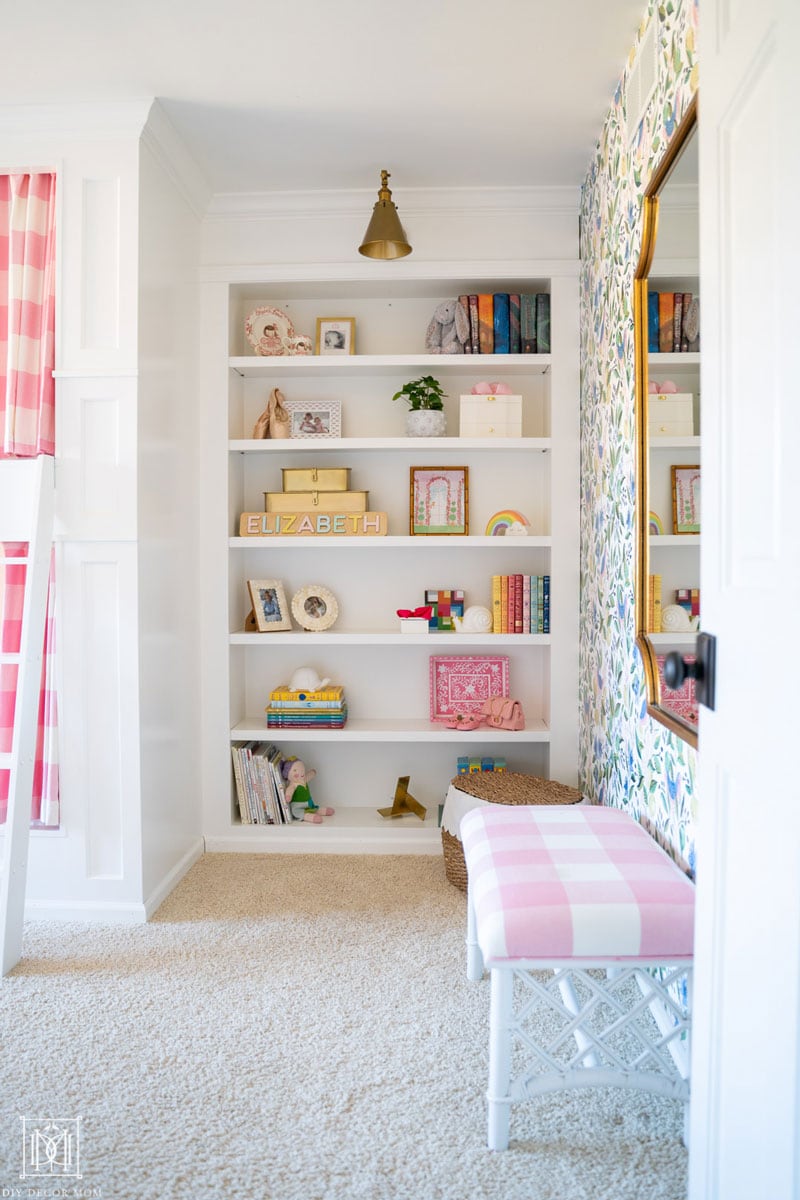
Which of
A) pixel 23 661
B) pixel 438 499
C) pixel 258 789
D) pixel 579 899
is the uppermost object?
pixel 438 499

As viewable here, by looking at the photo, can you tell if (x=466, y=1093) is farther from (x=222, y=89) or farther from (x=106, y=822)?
(x=222, y=89)

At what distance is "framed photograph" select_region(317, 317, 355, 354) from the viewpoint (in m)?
3.38

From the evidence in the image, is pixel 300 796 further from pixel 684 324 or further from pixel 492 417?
pixel 684 324

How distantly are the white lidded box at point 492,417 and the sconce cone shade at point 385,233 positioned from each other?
63 cm

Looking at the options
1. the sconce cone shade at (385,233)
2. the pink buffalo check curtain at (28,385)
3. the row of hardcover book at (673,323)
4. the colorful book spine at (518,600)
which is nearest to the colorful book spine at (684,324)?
the row of hardcover book at (673,323)

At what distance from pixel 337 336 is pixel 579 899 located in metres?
2.48

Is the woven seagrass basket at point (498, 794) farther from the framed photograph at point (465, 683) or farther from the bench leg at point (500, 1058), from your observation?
the bench leg at point (500, 1058)

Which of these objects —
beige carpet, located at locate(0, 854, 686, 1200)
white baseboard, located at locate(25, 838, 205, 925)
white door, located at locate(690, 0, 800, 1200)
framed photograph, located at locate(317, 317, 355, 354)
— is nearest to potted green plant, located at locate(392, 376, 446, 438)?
framed photograph, located at locate(317, 317, 355, 354)

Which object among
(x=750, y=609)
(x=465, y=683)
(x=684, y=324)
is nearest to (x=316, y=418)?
(x=465, y=683)

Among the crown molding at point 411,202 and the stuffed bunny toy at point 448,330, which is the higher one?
the crown molding at point 411,202

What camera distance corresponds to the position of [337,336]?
339 cm

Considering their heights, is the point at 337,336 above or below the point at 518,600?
above

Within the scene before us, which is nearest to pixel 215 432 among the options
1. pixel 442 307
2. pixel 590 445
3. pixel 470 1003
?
pixel 442 307

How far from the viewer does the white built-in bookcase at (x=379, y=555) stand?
10.5 feet
